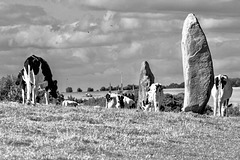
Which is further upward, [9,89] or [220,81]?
[9,89]

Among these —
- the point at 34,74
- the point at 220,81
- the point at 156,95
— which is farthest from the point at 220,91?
the point at 34,74

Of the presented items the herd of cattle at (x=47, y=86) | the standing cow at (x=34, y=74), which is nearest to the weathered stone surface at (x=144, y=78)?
the herd of cattle at (x=47, y=86)

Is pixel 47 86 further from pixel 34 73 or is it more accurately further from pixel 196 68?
pixel 196 68

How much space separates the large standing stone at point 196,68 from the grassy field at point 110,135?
4767mm

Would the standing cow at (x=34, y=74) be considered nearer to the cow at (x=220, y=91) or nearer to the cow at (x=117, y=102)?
the cow at (x=220, y=91)

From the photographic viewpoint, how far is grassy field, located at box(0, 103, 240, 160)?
18984mm

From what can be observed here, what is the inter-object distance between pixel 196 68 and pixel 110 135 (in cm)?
1654

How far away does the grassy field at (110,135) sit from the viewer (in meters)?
19.0

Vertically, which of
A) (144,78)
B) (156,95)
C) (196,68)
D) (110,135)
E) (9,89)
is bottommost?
(110,135)

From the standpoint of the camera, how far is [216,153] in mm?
21859

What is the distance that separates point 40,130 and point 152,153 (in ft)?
15.1

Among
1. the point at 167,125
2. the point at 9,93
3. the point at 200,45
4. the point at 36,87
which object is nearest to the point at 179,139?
the point at 167,125

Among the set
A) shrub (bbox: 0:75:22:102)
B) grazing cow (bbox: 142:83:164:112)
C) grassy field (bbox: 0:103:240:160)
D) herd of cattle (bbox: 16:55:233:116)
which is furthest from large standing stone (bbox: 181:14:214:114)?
shrub (bbox: 0:75:22:102)

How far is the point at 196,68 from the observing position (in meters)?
38.7
